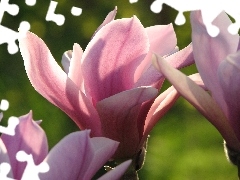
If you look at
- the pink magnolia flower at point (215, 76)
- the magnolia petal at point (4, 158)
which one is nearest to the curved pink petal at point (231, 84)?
the pink magnolia flower at point (215, 76)

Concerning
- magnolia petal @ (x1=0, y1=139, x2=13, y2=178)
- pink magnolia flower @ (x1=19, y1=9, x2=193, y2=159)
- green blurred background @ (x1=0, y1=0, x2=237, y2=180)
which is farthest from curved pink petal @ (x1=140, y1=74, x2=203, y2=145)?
green blurred background @ (x1=0, y1=0, x2=237, y2=180)

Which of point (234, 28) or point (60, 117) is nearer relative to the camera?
point (234, 28)

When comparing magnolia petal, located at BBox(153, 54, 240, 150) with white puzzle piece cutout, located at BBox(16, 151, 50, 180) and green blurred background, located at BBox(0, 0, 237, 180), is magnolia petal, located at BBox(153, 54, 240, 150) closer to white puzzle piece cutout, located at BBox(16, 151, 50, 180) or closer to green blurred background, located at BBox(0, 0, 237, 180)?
white puzzle piece cutout, located at BBox(16, 151, 50, 180)

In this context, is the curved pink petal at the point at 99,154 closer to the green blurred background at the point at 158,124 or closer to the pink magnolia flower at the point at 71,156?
the pink magnolia flower at the point at 71,156

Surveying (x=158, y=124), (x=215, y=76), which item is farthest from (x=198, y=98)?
(x=158, y=124)

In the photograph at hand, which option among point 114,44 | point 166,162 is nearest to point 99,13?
point 166,162

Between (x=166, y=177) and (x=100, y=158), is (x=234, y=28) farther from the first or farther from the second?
(x=166, y=177)

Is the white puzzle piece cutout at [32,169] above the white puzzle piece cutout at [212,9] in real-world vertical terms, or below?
below
